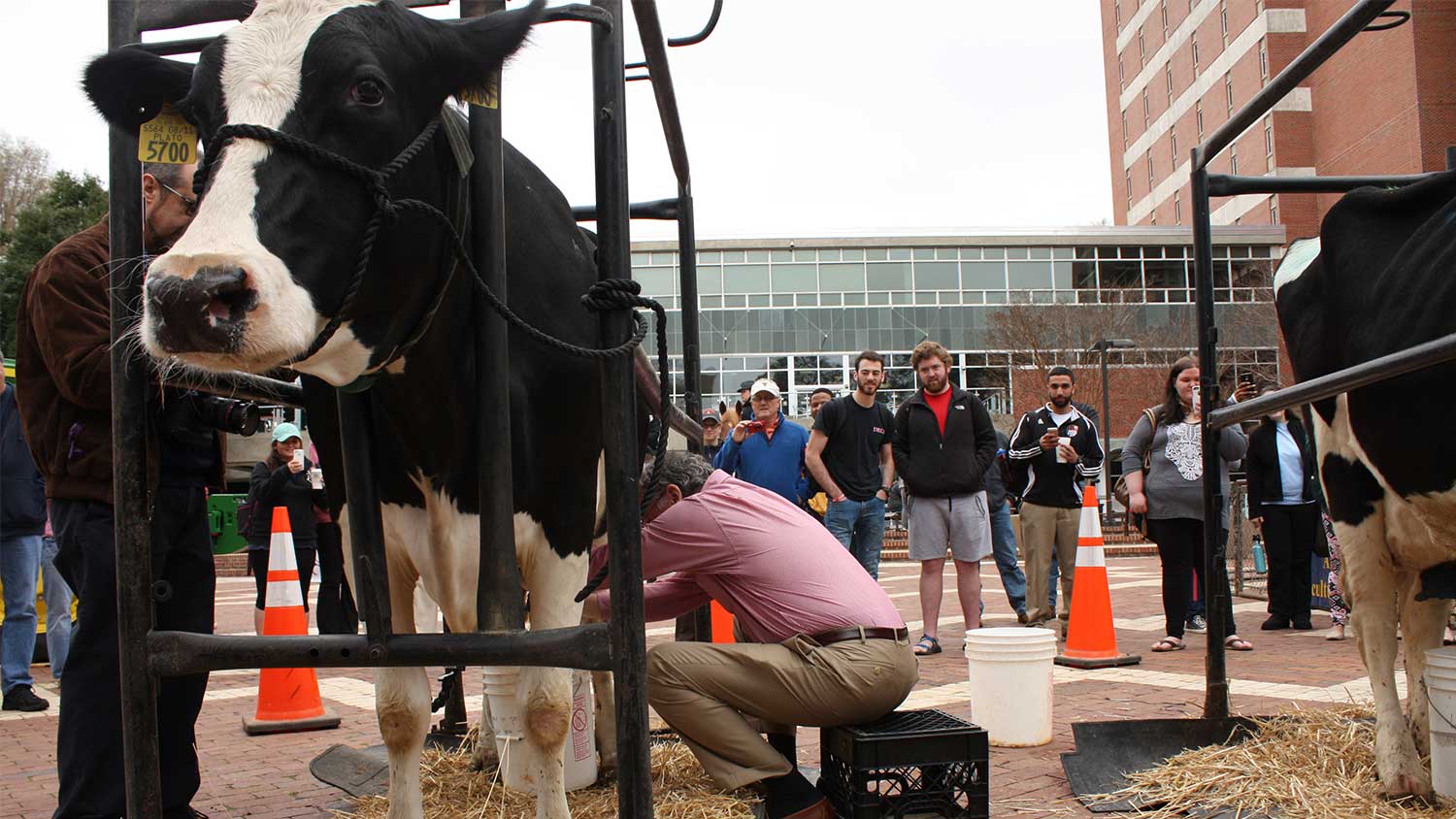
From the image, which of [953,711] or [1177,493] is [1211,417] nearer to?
[953,711]

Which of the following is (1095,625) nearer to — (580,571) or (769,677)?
(769,677)

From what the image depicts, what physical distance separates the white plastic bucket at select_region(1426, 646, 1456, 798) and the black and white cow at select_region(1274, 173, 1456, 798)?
9 cm

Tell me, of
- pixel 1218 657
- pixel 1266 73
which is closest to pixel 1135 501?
pixel 1218 657

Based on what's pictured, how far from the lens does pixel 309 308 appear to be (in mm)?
1984

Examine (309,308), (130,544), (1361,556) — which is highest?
(309,308)

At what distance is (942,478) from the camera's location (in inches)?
306

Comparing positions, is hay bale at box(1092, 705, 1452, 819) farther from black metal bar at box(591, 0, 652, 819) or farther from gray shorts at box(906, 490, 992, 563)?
gray shorts at box(906, 490, 992, 563)

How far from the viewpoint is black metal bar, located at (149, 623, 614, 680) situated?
224cm

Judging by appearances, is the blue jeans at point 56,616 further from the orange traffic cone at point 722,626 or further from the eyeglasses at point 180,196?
the eyeglasses at point 180,196

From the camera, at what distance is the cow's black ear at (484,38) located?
7.36ft

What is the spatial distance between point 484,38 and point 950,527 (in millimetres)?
6049

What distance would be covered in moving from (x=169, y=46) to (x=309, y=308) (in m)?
1.04

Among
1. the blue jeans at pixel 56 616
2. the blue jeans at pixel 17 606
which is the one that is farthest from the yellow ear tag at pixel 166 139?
the blue jeans at pixel 56 616

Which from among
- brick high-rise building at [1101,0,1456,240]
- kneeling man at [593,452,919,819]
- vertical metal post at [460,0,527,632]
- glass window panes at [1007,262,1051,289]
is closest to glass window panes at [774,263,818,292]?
glass window panes at [1007,262,1051,289]
